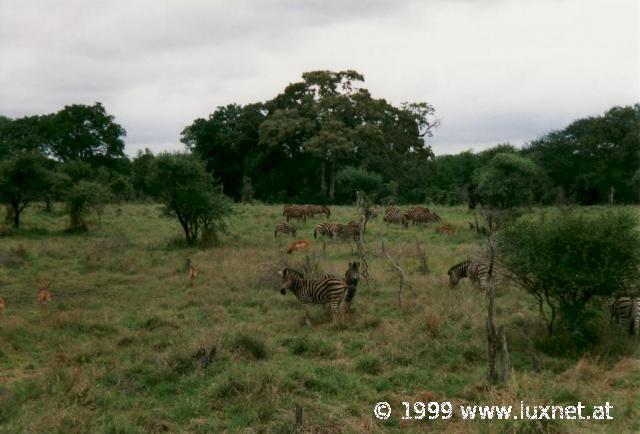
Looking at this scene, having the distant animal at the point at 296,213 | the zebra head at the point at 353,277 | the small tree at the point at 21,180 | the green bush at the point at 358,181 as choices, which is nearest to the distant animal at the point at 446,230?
the distant animal at the point at 296,213

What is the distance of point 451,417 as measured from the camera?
7664mm

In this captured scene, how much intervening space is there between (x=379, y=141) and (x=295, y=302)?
38.1 meters

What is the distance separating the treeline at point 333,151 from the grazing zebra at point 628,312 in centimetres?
2725

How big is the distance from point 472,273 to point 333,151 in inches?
1300

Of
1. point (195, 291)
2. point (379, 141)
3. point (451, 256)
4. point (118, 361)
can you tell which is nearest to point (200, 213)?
point (195, 291)

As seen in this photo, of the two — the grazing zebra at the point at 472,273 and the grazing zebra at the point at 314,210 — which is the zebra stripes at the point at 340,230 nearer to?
the grazing zebra at the point at 314,210

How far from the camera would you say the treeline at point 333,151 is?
146 ft

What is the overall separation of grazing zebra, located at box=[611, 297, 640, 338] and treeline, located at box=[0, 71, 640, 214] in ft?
89.4

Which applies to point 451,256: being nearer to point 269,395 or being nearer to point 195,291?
point 195,291

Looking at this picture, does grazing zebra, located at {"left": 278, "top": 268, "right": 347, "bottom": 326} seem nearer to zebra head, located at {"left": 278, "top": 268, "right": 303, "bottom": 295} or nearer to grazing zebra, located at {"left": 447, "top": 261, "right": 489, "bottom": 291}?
zebra head, located at {"left": 278, "top": 268, "right": 303, "bottom": 295}

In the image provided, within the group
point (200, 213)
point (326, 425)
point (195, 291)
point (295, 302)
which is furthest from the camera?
point (200, 213)

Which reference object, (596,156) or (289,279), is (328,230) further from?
(596,156)

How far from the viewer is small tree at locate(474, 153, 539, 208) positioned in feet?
97.0

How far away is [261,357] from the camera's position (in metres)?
10.1
